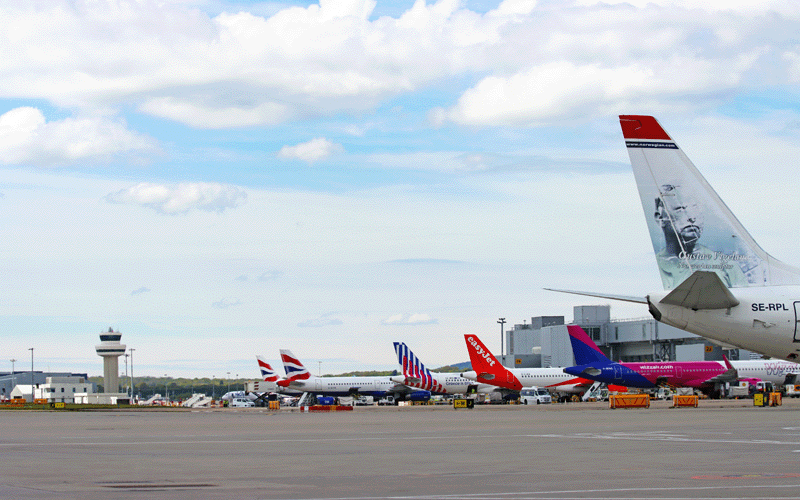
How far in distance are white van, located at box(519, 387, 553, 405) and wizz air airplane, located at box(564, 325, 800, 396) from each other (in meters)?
7.77

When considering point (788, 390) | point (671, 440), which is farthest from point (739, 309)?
point (788, 390)

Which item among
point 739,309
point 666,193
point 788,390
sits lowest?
point 788,390

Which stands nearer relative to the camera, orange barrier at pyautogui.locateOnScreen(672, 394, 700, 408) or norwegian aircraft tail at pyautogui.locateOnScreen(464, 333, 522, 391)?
orange barrier at pyautogui.locateOnScreen(672, 394, 700, 408)

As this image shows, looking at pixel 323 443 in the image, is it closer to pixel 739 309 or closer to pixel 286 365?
pixel 739 309

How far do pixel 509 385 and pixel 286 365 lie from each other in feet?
106

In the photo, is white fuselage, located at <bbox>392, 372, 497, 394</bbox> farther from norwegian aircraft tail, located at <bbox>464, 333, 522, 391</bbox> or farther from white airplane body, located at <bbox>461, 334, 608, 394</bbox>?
norwegian aircraft tail, located at <bbox>464, 333, 522, 391</bbox>

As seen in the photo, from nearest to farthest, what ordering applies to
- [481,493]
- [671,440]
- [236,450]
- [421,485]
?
[481,493] < [421,485] < [236,450] < [671,440]

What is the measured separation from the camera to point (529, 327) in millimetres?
155250

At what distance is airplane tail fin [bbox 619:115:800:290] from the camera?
96.1ft

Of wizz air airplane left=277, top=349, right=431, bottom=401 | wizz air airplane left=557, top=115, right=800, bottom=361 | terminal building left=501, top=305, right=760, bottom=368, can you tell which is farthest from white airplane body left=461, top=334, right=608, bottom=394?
wizz air airplane left=557, top=115, right=800, bottom=361

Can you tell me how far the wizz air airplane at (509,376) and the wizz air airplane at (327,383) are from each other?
17109 mm

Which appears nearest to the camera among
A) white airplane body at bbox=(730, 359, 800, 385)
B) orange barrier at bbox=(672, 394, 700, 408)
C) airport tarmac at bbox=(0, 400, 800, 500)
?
airport tarmac at bbox=(0, 400, 800, 500)

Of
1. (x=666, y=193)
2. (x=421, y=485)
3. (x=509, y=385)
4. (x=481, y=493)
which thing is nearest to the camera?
(x=481, y=493)

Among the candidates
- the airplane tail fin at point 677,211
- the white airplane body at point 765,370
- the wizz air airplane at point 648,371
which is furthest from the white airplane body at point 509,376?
the airplane tail fin at point 677,211
